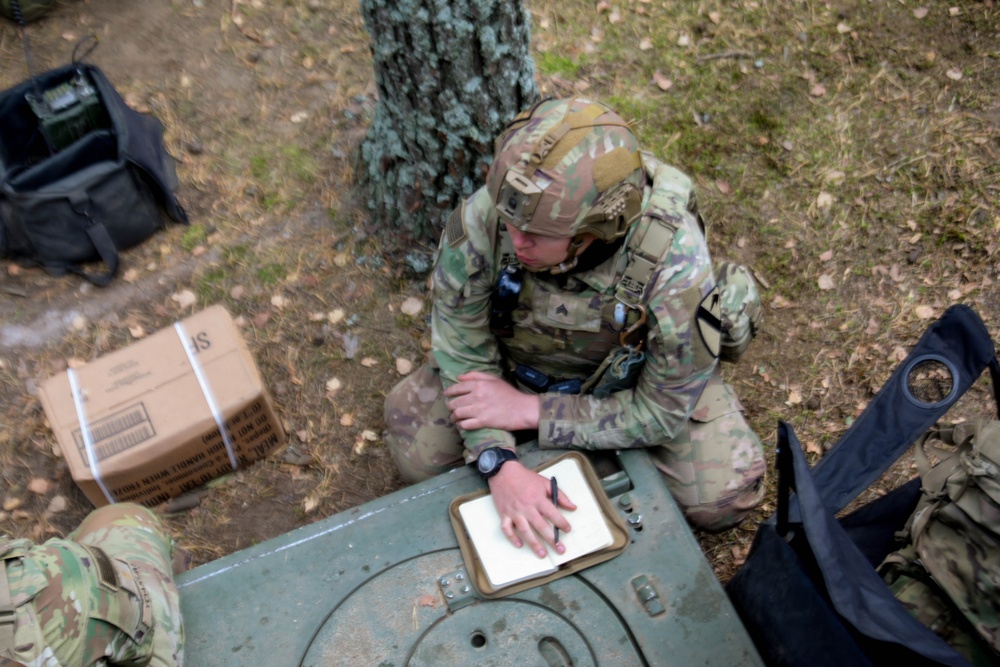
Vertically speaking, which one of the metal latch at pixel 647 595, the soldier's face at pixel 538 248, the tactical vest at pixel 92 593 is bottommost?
the metal latch at pixel 647 595

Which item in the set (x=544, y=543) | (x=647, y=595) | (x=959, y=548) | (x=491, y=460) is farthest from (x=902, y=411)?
(x=491, y=460)

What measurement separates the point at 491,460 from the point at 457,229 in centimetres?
72

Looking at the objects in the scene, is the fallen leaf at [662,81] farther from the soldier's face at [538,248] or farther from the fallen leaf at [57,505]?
the fallen leaf at [57,505]

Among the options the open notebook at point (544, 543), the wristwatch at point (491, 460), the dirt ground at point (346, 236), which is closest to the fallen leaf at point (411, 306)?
the dirt ground at point (346, 236)

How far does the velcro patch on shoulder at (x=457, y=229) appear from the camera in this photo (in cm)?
254

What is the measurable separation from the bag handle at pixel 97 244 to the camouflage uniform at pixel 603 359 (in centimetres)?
156

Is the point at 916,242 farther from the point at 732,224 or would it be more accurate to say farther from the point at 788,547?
the point at 788,547

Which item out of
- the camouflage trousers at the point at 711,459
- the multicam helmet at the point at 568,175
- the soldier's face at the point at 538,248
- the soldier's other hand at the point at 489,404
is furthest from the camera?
the camouflage trousers at the point at 711,459

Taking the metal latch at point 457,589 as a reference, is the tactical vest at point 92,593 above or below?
above

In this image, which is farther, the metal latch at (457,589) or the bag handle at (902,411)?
the metal latch at (457,589)

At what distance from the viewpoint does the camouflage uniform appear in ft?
7.89

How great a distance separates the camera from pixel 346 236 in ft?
12.6

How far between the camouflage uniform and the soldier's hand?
0.16 meters

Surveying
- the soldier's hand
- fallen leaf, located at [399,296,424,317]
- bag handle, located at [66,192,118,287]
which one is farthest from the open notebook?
bag handle, located at [66,192,118,287]
